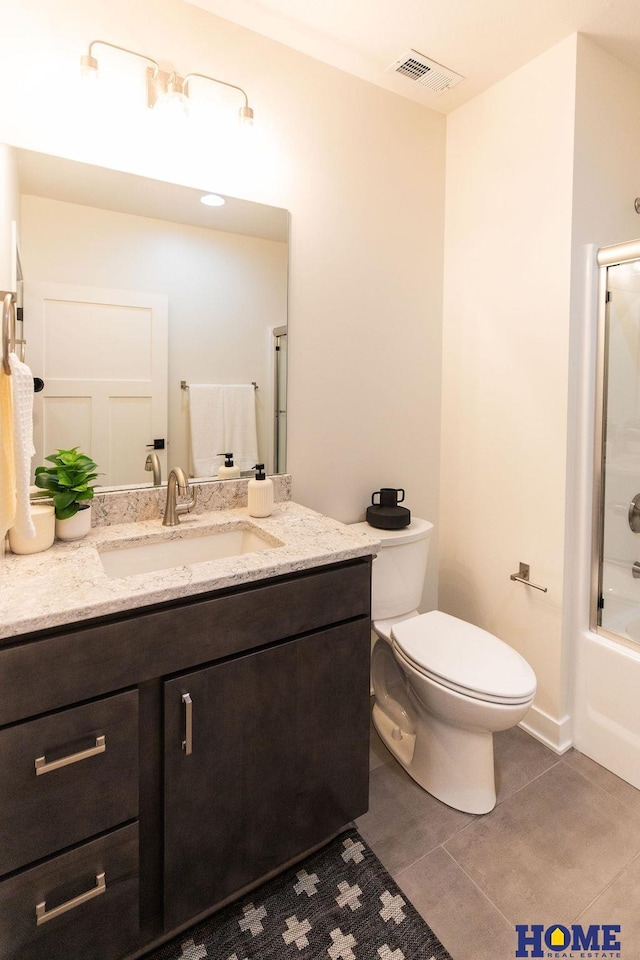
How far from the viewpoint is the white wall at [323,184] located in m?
1.43

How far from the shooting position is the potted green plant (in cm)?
136

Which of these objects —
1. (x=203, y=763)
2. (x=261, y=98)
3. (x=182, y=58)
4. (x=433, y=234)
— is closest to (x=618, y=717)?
(x=203, y=763)

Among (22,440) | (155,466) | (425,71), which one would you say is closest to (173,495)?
(155,466)

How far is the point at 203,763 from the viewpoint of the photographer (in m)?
1.16

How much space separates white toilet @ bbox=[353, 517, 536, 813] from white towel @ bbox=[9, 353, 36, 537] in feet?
3.74

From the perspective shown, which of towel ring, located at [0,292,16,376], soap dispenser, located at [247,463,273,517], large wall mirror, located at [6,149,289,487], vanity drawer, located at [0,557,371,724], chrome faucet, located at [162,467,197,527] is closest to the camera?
vanity drawer, located at [0,557,371,724]

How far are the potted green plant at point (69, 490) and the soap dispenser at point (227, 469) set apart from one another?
0.45m

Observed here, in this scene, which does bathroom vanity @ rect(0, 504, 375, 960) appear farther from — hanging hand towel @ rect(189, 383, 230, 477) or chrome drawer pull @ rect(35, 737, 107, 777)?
hanging hand towel @ rect(189, 383, 230, 477)

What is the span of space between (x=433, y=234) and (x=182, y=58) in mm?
1145

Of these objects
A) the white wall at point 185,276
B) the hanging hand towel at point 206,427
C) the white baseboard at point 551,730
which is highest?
the white wall at point 185,276

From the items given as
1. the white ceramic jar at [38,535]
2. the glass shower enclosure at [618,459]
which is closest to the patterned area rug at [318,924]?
the white ceramic jar at [38,535]

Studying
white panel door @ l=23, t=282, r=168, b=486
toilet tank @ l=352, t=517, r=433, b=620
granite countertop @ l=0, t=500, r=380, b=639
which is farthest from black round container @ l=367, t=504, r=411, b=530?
white panel door @ l=23, t=282, r=168, b=486

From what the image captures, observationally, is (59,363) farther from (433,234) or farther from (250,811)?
(433,234)

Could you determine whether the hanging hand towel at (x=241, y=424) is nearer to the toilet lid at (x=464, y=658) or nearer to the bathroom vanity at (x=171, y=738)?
the bathroom vanity at (x=171, y=738)
